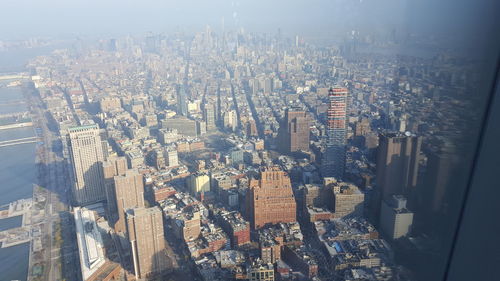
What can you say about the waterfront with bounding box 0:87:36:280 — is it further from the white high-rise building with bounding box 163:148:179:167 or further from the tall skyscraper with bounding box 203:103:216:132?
the tall skyscraper with bounding box 203:103:216:132

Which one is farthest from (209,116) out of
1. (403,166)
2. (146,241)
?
(403,166)

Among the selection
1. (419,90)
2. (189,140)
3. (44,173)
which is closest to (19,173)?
(44,173)

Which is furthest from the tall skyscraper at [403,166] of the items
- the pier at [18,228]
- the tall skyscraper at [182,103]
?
the tall skyscraper at [182,103]

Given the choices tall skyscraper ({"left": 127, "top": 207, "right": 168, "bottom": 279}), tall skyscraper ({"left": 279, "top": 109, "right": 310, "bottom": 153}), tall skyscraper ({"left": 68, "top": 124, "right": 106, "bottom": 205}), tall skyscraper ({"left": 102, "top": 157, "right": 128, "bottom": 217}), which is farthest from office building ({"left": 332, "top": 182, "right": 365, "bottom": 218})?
tall skyscraper ({"left": 68, "top": 124, "right": 106, "bottom": 205})

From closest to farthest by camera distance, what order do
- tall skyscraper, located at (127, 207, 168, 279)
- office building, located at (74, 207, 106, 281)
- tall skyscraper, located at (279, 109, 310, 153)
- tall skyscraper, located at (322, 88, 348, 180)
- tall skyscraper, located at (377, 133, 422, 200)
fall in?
tall skyscraper, located at (377, 133, 422, 200) → tall skyscraper, located at (127, 207, 168, 279) → office building, located at (74, 207, 106, 281) → tall skyscraper, located at (322, 88, 348, 180) → tall skyscraper, located at (279, 109, 310, 153)

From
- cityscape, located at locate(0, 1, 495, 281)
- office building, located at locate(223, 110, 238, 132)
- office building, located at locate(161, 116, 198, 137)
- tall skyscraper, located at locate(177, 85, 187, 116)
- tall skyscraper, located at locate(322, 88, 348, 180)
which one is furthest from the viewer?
tall skyscraper, located at locate(177, 85, 187, 116)

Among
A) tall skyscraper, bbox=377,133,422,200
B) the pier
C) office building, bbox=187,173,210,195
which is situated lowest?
the pier

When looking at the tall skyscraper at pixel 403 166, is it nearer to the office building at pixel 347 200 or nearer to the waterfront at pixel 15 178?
the office building at pixel 347 200

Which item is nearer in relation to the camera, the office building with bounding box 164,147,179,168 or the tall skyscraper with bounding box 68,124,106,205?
the tall skyscraper with bounding box 68,124,106,205
